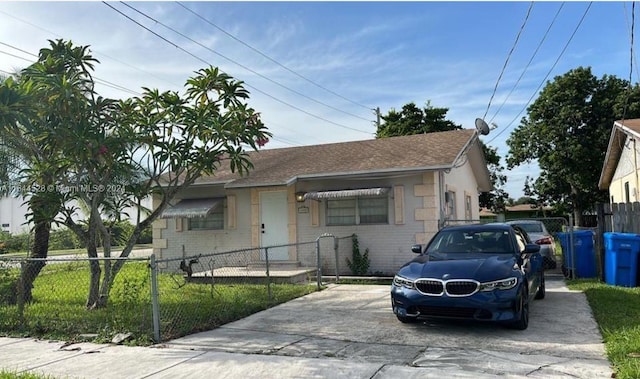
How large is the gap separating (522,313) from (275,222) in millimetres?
8724

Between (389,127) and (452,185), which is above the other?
(389,127)

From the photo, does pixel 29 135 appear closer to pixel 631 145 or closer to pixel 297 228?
pixel 297 228

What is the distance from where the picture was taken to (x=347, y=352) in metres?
5.57

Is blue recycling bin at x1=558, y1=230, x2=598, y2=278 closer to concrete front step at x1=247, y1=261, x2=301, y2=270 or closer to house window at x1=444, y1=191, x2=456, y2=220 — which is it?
house window at x1=444, y1=191, x2=456, y2=220

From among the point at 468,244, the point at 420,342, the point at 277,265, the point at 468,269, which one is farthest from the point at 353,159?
the point at 420,342

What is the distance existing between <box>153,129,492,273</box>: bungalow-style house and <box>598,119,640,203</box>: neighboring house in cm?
513

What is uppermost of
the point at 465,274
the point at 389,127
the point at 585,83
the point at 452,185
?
the point at 585,83

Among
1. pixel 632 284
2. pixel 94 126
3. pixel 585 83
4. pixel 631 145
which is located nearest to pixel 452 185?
pixel 632 284

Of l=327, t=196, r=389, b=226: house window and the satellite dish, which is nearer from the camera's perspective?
l=327, t=196, r=389, b=226: house window

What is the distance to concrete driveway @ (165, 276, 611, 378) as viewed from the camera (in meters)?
4.83

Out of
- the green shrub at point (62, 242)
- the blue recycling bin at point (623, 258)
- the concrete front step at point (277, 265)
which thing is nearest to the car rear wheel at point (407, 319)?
the blue recycling bin at point (623, 258)

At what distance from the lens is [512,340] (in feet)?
19.3

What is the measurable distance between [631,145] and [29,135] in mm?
18403

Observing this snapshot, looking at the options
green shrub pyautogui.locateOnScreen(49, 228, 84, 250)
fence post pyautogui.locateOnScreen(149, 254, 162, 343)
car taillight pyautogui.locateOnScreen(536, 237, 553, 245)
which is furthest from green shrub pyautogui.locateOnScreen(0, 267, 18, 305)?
green shrub pyautogui.locateOnScreen(49, 228, 84, 250)
